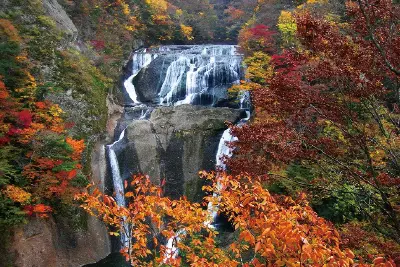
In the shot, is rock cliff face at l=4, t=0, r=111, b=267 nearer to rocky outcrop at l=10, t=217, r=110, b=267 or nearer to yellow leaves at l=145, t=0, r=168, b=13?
rocky outcrop at l=10, t=217, r=110, b=267

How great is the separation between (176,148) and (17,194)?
811 cm

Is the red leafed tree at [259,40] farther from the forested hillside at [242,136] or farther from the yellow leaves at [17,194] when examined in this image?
the yellow leaves at [17,194]

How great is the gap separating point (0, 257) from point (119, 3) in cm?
2200

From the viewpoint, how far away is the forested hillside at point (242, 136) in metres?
4.53

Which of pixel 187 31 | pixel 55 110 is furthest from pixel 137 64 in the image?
pixel 55 110

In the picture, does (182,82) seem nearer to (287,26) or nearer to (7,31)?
(287,26)

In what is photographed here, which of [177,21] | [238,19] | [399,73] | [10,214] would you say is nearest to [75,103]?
[10,214]

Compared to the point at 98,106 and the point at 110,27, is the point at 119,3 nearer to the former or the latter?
the point at 110,27

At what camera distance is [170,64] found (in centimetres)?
2306

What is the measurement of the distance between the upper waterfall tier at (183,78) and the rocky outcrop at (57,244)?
10388mm

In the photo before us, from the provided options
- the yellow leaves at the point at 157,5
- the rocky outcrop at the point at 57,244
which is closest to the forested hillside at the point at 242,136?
the yellow leaves at the point at 157,5

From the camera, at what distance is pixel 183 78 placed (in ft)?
72.5

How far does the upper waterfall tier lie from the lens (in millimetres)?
21234

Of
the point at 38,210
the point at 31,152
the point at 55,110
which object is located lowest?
the point at 38,210
